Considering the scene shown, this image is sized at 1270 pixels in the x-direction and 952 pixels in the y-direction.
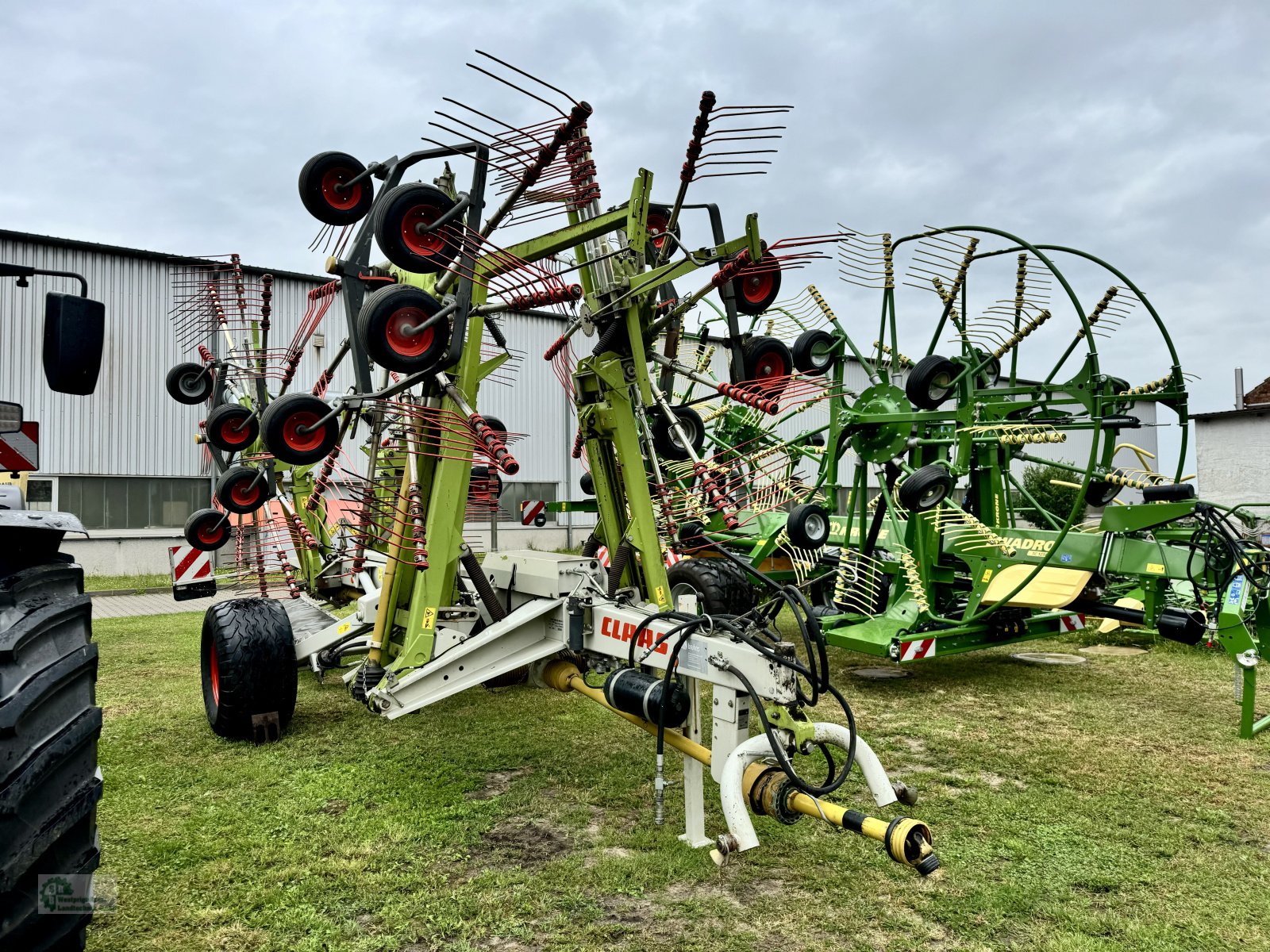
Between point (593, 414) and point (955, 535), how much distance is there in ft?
13.5

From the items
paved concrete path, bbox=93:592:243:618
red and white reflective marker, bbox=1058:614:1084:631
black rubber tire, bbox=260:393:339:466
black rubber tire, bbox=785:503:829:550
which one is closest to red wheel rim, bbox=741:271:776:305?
black rubber tire, bbox=260:393:339:466

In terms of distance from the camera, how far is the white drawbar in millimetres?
2809

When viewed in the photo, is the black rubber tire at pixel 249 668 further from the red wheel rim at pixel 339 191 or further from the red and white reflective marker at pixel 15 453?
the red wheel rim at pixel 339 191

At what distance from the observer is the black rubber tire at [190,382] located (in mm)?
7117

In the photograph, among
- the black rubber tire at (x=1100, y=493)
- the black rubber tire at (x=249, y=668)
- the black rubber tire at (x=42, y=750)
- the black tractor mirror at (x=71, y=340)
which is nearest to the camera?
the black rubber tire at (x=42, y=750)

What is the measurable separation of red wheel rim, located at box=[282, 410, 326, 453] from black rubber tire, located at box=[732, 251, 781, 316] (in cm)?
201

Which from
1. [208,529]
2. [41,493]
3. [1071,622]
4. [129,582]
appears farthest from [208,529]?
[41,493]

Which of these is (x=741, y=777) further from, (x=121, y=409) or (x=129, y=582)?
(x=121, y=409)

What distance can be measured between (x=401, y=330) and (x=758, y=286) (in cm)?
169

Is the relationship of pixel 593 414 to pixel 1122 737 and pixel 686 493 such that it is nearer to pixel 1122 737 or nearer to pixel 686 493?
pixel 686 493

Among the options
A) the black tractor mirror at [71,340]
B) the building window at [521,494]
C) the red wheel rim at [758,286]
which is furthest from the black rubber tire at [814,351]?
the building window at [521,494]

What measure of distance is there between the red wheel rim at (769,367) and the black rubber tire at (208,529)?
4.42m

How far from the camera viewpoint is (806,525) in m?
6.71

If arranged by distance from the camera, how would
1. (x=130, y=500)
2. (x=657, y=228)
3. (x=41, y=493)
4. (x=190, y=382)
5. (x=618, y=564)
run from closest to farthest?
(x=618, y=564)
(x=657, y=228)
(x=190, y=382)
(x=41, y=493)
(x=130, y=500)
